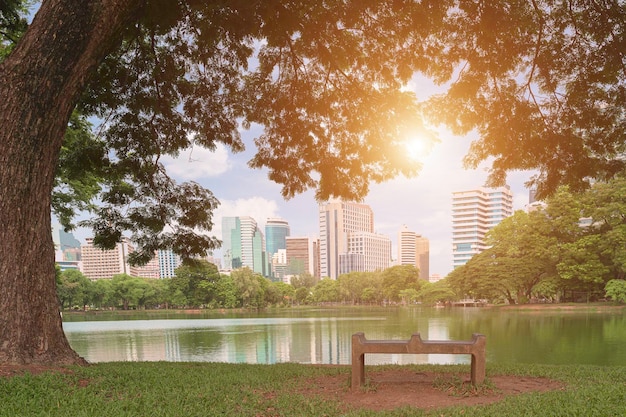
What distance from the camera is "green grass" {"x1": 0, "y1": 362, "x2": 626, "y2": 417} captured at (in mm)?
4520

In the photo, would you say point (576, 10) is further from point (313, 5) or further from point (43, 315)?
point (43, 315)

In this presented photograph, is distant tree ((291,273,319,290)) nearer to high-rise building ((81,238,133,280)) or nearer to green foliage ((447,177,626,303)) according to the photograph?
green foliage ((447,177,626,303))

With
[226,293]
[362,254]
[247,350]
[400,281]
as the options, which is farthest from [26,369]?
[362,254]

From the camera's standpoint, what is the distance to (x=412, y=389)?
6113mm

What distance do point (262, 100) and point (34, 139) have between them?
570 cm

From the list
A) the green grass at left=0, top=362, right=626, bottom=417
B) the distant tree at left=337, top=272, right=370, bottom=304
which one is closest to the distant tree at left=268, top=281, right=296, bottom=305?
the distant tree at left=337, top=272, right=370, bottom=304

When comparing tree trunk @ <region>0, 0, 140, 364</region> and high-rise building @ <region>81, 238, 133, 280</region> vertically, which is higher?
tree trunk @ <region>0, 0, 140, 364</region>

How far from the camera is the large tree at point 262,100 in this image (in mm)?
5832

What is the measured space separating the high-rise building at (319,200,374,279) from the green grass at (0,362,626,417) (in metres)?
162

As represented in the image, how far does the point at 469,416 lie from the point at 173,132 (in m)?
9.06

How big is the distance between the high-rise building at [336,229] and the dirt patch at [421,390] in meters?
161

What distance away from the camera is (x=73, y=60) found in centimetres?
591

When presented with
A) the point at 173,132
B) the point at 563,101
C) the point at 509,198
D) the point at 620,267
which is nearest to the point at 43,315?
the point at 173,132

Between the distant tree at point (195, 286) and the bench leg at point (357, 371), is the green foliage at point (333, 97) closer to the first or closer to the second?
the bench leg at point (357, 371)
